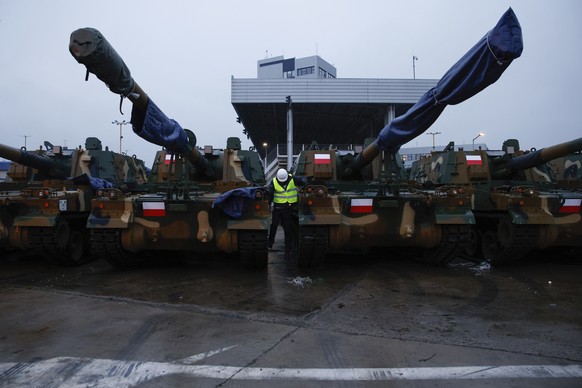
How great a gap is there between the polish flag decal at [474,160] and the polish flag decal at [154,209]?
6692mm

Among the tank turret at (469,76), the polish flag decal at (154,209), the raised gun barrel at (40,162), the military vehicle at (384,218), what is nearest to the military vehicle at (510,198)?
the military vehicle at (384,218)

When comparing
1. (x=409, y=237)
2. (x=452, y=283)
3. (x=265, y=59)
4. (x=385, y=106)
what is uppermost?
(x=265, y=59)

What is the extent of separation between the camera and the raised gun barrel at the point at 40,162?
25.8 ft

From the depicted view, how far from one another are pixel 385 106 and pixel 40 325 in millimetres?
23858

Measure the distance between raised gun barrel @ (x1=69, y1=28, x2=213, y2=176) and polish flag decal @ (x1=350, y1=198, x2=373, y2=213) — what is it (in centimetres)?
268

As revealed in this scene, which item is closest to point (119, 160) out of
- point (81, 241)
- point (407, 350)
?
point (81, 241)

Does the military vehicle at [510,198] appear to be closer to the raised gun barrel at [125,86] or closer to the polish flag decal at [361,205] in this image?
the polish flag decal at [361,205]

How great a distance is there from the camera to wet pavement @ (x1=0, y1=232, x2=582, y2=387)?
3195 millimetres

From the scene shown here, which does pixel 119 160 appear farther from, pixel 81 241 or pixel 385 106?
pixel 385 106

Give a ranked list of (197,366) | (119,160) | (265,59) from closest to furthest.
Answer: (197,366)
(119,160)
(265,59)

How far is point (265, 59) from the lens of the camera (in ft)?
196

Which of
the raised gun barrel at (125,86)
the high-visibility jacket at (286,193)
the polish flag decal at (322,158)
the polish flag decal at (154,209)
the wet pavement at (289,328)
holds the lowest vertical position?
the wet pavement at (289,328)

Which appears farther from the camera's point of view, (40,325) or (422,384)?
(40,325)

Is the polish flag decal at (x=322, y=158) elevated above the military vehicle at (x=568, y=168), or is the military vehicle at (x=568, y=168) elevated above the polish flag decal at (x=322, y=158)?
the polish flag decal at (x=322, y=158)
